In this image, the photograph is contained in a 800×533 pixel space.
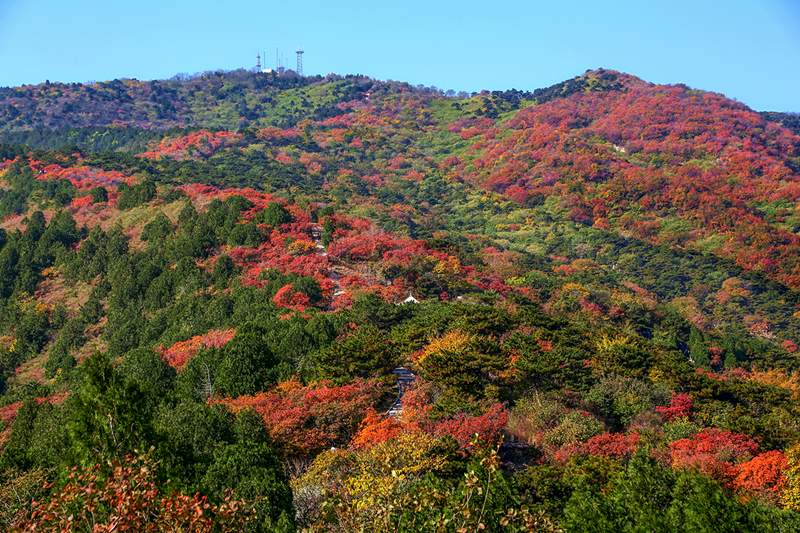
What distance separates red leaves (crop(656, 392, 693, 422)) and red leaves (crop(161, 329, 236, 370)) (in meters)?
24.4

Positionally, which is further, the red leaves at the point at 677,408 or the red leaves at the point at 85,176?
the red leaves at the point at 85,176

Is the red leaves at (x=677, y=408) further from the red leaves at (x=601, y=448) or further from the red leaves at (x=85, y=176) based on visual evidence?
the red leaves at (x=85, y=176)

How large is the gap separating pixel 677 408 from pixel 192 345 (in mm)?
31011

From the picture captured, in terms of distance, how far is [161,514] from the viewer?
48.0ft

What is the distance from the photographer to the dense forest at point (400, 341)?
27.1 m

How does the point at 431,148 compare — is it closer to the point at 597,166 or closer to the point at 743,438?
the point at 597,166

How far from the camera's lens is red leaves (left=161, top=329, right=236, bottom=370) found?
51.3 meters

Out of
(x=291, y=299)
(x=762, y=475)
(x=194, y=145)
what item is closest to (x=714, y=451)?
(x=762, y=475)

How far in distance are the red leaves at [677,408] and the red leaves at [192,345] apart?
24.4 metres

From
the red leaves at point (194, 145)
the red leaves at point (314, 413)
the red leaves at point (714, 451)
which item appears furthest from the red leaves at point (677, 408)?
the red leaves at point (194, 145)

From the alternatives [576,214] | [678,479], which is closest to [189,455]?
[678,479]

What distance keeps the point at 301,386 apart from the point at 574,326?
21.3 meters

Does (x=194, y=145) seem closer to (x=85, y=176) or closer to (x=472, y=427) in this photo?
(x=85, y=176)

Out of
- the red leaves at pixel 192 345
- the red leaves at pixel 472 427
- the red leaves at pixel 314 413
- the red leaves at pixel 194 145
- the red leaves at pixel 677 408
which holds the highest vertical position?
the red leaves at pixel 472 427
